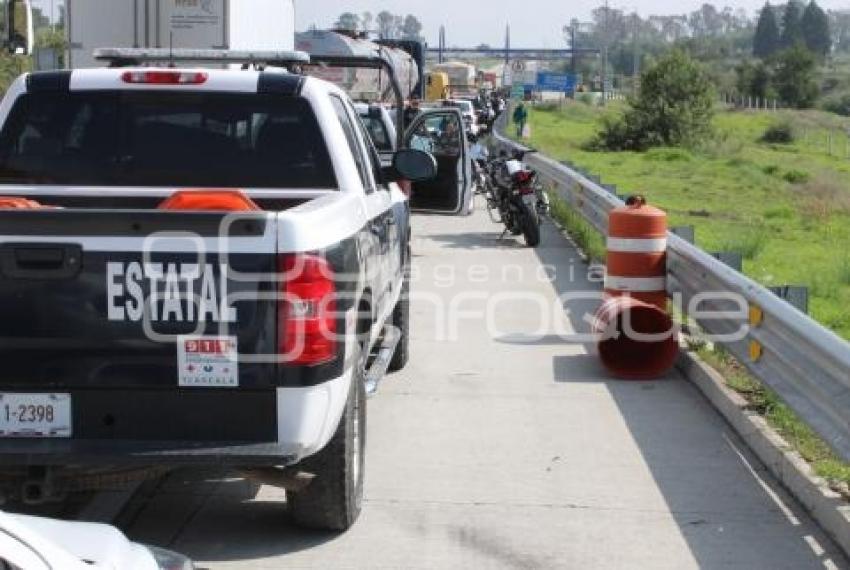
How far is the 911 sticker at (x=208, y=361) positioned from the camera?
524 cm

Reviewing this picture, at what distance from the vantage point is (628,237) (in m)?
10.7

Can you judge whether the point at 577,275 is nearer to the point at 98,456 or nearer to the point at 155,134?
the point at 155,134

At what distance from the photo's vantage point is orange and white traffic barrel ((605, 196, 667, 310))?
10.6m

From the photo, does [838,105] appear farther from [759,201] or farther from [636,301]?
[636,301]

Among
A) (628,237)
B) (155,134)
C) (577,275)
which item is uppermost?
(155,134)

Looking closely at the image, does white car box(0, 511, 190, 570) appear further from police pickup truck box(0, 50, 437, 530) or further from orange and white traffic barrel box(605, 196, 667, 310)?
orange and white traffic barrel box(605, 196, 667, 310)

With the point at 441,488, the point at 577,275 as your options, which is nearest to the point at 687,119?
the point at 577,275

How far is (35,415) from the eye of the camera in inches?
A: 209

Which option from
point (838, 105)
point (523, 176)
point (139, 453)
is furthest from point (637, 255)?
point (838, 105)

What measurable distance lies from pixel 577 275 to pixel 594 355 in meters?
4.41

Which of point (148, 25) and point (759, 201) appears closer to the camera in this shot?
point (148, 25)

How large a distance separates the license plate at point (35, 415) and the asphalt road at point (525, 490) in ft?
3.28

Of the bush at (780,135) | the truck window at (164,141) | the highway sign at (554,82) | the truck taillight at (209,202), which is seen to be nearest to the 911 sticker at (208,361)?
the truck taillight at (209,202)

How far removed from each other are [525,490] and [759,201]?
2337 cm
